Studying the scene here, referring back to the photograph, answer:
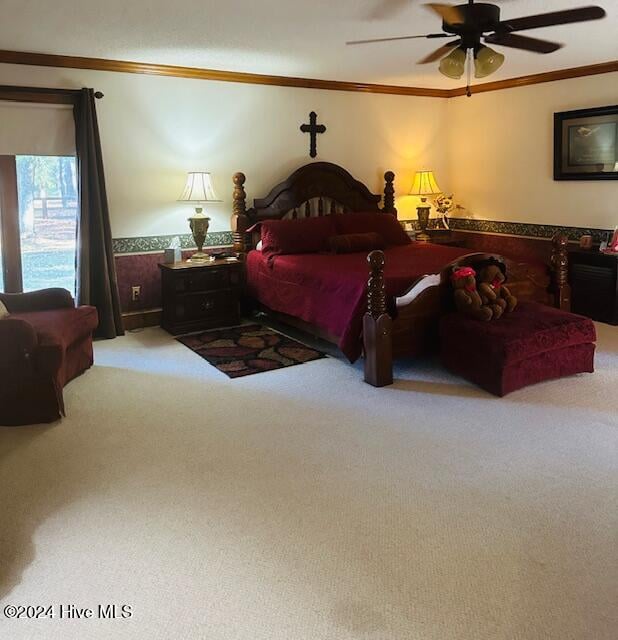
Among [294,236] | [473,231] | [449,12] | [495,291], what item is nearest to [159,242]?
[294,236]

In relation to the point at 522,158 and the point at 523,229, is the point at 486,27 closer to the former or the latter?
the point at 522,158

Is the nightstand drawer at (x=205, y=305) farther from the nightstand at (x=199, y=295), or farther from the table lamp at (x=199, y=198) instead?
the table lamp at (x=199, y=198)

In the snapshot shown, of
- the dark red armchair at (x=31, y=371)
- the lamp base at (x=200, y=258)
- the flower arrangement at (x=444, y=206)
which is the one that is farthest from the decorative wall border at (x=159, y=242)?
the flower arrangement at (x=444, y=206)

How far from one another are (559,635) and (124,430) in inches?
94.4

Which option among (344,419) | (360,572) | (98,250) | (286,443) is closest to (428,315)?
(344,419)

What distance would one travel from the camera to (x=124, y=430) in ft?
11.2

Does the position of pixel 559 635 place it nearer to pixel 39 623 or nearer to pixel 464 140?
pixel 39 623

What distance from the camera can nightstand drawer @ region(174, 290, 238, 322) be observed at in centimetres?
539

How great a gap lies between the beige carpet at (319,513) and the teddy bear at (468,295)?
52cm

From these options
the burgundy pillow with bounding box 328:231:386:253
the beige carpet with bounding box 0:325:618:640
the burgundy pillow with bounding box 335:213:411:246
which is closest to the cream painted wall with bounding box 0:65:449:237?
the burgundy pillow with bounding box 335:213:411:246

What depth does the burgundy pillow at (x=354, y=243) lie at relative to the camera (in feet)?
18.1

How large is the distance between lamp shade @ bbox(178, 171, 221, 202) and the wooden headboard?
359 mm

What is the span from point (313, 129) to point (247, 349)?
258 cm

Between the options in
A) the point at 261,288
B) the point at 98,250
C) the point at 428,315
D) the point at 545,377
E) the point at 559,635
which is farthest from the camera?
the point at 261,288
